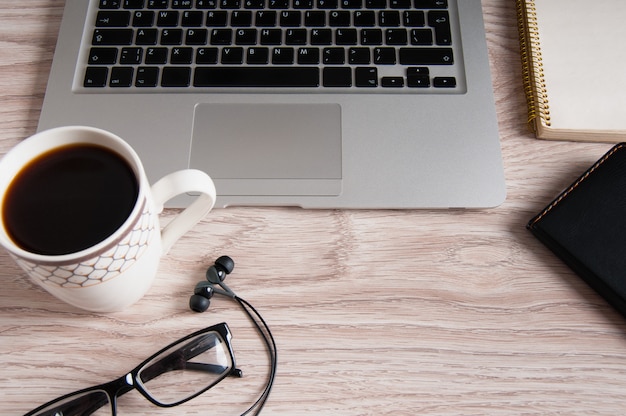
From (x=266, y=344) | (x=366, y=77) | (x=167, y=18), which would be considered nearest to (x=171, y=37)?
(x=167, y=18)

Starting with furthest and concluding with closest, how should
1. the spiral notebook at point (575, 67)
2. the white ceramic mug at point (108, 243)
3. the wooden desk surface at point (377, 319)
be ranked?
the spiral notebook at point (575, 67)
the wooden desk surface at point (377, 319)
the white ceramic mug at point (108, 243)

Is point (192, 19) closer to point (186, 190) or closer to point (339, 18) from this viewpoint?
point (339, 18)

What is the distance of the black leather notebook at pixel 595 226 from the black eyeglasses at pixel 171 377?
340 mm

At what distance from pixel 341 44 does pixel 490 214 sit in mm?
261

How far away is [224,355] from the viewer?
52 cm

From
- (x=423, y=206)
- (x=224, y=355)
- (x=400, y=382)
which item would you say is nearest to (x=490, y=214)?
(x=423, y=206)

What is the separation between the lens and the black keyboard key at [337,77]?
0.63m

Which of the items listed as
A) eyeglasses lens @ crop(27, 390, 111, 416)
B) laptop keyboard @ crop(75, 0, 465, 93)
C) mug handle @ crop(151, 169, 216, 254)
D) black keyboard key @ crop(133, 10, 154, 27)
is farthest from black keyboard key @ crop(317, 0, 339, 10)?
eyeglasses lens @ crop(27, 390, 111, 416)

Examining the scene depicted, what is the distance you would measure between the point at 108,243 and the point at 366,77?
1.17 feet

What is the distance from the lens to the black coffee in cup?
0.43m

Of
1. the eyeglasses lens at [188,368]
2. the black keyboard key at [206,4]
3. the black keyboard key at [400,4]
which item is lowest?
the eyeglasses lens at [188,368]

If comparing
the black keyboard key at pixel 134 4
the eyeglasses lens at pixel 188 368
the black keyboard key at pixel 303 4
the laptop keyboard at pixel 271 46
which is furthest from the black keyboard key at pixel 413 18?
the eyeglasses lens at pixel 188 368

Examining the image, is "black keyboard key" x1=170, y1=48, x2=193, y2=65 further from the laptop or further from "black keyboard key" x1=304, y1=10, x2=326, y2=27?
"black keyboard key" x1=304, y1=10, x2=326, y2=27

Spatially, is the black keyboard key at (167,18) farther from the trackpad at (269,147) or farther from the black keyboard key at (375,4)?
the black keyboard key at (375,4)
